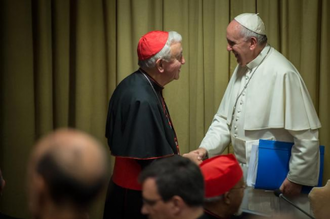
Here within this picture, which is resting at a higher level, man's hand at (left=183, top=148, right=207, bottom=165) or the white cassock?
the white cassock

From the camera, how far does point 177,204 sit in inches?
73.6

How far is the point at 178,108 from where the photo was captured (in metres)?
4.29

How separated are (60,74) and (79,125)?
43cm

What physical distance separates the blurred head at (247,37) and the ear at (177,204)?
68.5 inches

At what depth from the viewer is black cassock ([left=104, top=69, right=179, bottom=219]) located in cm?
299

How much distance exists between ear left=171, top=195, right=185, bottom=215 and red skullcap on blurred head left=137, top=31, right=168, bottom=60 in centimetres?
143

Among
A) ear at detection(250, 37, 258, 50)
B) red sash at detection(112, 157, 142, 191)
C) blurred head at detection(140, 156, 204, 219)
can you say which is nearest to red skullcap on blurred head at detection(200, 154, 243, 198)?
blurred head at detection(140, 156, 204, 219)

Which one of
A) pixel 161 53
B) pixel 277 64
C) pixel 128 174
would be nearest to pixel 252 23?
pixel 277 64

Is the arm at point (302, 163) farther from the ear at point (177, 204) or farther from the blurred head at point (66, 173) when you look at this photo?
the blurred head at point (66, 173)

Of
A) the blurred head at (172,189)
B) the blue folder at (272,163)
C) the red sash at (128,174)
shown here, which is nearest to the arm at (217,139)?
the blue folder at (272,163)

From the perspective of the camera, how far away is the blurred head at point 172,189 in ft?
6.13

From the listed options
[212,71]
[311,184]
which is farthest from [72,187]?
[212,71]

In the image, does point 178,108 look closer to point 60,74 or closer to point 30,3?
point 60,74

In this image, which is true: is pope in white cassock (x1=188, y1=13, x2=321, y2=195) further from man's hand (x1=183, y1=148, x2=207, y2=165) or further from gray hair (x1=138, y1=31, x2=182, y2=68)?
gray hair (x1=138, y1=31, x2=182, y2=68)
